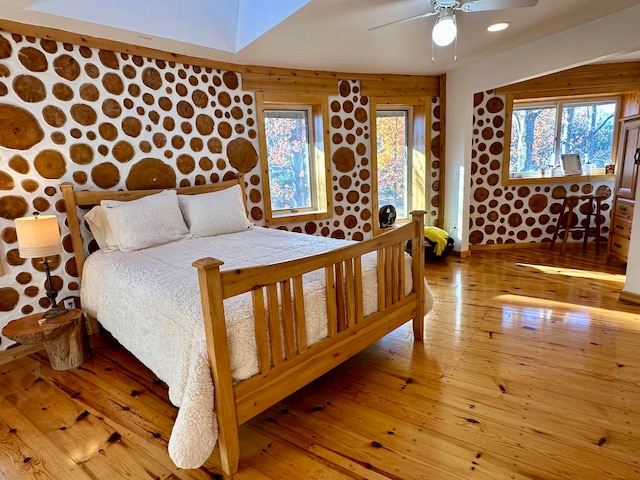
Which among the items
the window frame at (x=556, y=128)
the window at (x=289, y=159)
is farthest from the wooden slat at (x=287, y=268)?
the window frame at (x=556, y=128)

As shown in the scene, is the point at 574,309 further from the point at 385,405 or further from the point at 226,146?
the point at 226,146

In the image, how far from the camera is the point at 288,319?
1.74m

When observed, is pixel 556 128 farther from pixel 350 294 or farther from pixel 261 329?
pixel 261 329

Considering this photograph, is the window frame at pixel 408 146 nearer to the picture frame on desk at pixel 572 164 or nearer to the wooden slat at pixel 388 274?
the picture frame on desk at pixel 572 164

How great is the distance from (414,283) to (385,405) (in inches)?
35.9

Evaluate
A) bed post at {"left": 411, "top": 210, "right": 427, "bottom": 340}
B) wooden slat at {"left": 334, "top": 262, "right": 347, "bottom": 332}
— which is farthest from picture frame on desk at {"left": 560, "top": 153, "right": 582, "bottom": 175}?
wooden slat at {"left": 334, "top": 262, "right": 347, "bottom": 332}

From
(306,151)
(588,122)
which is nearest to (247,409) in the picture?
(306,151)

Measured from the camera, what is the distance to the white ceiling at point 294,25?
8.10 feet

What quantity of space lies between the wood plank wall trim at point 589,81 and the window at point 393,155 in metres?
1.41

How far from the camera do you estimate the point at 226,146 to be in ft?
12.5

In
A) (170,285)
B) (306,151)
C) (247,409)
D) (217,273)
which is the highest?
(306,151)

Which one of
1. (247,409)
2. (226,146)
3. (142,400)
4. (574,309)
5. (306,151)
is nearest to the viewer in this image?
(247,409)

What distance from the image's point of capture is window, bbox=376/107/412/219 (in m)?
4.89

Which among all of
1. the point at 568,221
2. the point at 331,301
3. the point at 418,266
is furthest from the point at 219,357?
the point at 568,221
